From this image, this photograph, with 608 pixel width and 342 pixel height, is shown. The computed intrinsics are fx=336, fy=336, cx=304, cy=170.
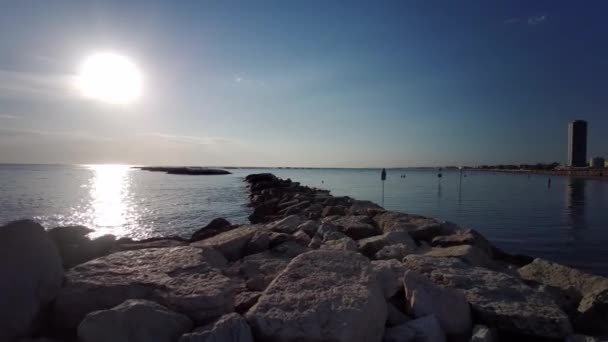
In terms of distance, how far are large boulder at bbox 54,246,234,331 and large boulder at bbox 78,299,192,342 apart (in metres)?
0.28

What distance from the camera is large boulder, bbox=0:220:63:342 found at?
117 inches

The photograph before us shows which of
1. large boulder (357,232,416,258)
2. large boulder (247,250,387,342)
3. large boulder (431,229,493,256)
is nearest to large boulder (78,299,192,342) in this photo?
large boulder (247,250,387,342)

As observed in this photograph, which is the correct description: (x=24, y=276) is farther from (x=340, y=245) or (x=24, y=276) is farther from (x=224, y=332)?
(x=340, y=245)

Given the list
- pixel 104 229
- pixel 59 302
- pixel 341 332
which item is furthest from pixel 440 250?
pixel 104 229

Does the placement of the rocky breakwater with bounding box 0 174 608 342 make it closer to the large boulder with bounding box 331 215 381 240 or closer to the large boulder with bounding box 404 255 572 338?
the large boulder with bounding box 404 255 572 338

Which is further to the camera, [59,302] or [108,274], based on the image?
[108,274]

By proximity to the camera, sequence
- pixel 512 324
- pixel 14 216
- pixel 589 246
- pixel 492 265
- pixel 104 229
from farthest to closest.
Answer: pixel 14 216, pixel 104 229, pixel 589 246, pixel 492 265, pixel 512 324

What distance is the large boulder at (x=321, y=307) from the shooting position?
2.91m

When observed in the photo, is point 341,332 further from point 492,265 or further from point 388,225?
point 388,225

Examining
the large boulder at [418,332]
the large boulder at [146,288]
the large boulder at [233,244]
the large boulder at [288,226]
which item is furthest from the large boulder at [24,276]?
the large boulder at [288,226]

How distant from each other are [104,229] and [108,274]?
1206 centimetres

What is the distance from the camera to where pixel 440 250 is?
6789 millimetres

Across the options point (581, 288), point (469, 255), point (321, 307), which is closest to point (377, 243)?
point (469, 255)

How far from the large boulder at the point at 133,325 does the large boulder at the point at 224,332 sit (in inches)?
7.3
